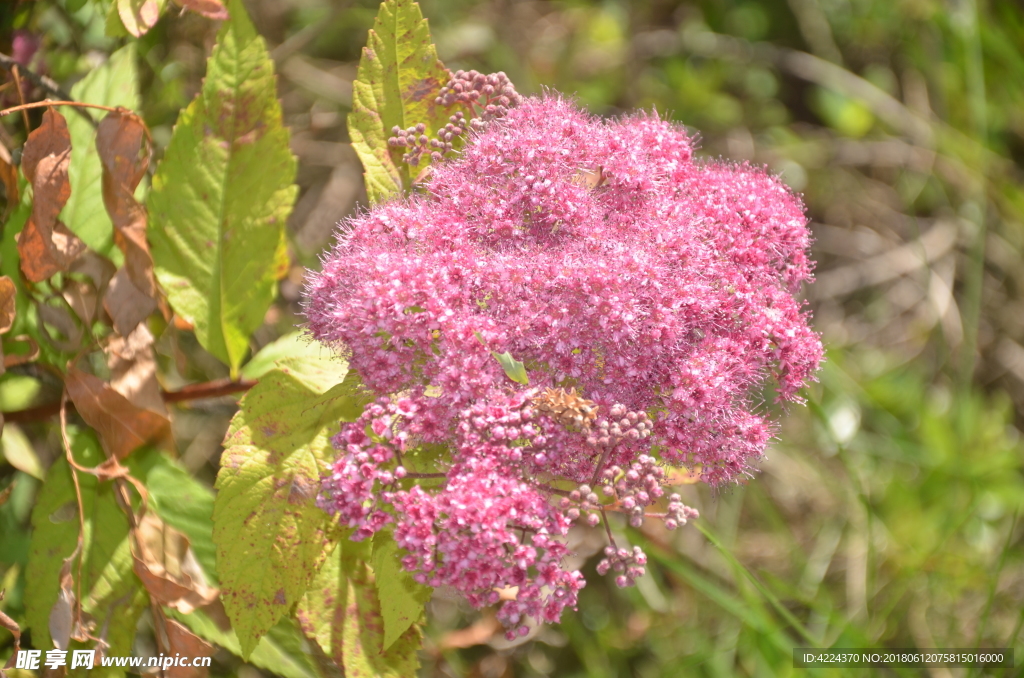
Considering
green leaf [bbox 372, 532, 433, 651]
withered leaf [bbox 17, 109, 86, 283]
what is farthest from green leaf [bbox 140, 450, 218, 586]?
green leaf [bbox 372, 532, 433, 651]

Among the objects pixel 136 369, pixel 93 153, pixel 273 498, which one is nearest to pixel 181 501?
pixel 136 369

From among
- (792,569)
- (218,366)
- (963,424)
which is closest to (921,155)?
(963,424)

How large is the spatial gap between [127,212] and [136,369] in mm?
496

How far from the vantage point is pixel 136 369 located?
2.52m

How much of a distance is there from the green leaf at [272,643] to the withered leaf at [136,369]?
68 cm

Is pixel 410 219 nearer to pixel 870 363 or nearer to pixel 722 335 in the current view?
pixel 722 335

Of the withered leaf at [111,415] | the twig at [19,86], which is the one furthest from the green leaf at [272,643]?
the twig at [19,86]

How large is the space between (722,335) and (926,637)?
280 cm

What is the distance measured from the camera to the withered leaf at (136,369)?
2.48 meters

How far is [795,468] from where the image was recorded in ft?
14.7

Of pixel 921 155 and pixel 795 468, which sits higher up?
pixel 921 155

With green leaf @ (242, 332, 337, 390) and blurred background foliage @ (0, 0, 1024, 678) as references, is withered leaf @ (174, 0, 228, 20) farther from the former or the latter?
green leaf @ (242, 332, 337, 390)

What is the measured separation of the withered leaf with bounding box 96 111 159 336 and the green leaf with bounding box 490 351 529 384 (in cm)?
130

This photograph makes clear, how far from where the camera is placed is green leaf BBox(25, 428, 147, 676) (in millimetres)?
2445
